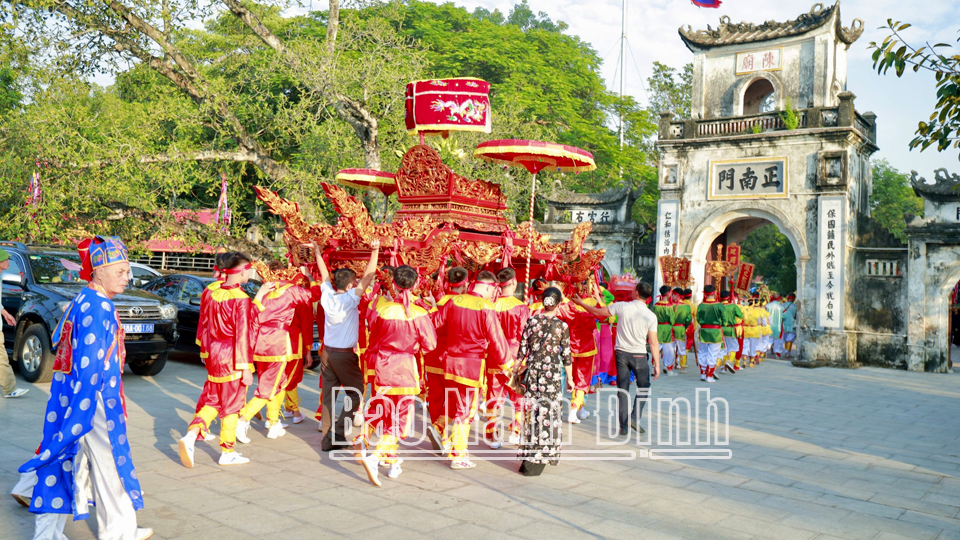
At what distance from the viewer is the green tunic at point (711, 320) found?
42.7 feet

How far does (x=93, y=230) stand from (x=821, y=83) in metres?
16.9

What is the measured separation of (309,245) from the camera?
7.29 metres

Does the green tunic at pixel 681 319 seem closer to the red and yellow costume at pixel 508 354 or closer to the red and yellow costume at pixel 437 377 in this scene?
the red and yellow costume at pixel 508 354

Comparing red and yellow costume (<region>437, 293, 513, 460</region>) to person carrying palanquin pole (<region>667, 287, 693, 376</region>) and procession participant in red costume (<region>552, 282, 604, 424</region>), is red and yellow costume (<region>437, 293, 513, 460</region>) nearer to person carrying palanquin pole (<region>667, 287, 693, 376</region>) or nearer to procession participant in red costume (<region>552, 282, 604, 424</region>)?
procession participant in red costume (<region>552, 282, 604, 424</region>)

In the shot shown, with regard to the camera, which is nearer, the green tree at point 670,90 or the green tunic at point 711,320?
the green tunic at point 711,320

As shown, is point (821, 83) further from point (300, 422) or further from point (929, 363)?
point (300, 422)

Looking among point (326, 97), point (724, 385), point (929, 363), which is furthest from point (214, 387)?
point (929, 363)

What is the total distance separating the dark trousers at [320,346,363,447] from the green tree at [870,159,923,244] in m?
34.0

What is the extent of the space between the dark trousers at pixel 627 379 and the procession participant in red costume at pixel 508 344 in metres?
1.20

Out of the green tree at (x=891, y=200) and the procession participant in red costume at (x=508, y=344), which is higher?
the green tree at (x=891, y=200)

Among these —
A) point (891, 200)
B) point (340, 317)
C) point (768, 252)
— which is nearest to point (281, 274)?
point (340, 317)

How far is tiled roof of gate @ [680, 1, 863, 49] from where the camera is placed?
1744 centimetres

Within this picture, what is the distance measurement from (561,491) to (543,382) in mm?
1014

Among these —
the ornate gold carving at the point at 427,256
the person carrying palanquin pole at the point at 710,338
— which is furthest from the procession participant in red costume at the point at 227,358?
the person carrying palanquin pole at the point at 710,338
